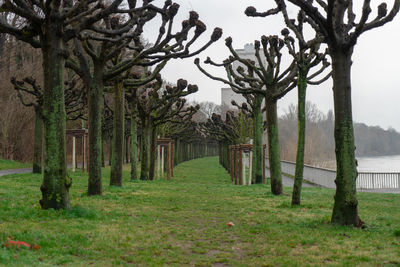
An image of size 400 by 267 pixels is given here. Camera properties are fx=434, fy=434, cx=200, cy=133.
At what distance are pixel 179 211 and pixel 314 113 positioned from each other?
229 feet

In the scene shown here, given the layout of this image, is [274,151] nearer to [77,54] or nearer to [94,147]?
[94,147]

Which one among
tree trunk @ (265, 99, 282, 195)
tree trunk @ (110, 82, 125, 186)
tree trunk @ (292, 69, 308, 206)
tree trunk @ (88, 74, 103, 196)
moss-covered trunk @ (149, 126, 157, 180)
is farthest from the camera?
moss-covered trunk @ (149, 126, 157, 180)

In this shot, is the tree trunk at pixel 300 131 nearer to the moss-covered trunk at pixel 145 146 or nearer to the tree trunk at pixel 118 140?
the tree trunk at pixel 118 140

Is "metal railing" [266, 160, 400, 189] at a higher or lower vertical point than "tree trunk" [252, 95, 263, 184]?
lower

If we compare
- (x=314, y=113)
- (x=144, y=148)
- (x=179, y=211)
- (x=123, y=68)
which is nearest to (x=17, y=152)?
(x=144, y=148)

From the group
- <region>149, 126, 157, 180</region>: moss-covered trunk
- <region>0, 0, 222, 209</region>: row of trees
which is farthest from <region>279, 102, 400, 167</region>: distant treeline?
<region>0, 0, 222, 209</region>: row of trees

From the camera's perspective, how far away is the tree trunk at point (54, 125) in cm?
848

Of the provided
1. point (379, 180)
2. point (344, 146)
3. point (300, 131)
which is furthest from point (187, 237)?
point (379, 180)

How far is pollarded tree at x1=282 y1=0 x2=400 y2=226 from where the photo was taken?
7957 millimetres

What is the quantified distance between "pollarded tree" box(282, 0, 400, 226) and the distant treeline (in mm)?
Result: 38913

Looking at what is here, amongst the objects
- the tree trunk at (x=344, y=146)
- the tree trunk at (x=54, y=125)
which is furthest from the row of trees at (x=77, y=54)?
the tree trunk at (x=344, y=146)

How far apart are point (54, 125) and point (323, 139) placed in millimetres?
53300

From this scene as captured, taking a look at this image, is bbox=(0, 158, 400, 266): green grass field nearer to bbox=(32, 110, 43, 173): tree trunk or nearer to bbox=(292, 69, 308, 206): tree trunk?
bbox=(292, 69, 308, 206): tree trunk

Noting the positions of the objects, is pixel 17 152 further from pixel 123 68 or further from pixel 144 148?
pixel 123 68
